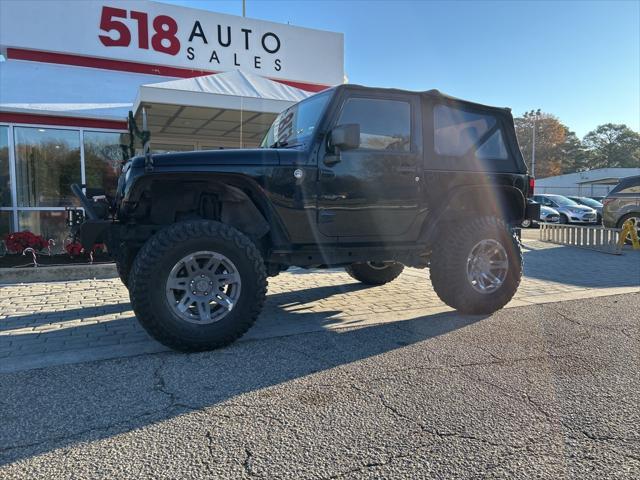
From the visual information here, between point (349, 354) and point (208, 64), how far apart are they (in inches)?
455

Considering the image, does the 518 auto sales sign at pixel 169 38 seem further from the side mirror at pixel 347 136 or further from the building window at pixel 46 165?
the side mirror at pixel 347 136

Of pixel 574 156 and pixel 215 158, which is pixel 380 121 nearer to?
pixel 215 158

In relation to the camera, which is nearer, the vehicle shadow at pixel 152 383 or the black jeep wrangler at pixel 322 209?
the vehicle shadow at pixel 152 383

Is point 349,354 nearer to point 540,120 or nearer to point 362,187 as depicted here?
point 362,187

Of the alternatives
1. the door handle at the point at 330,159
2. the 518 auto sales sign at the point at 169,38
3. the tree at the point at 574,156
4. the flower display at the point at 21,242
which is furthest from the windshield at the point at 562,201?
the tree at the point at 574,156

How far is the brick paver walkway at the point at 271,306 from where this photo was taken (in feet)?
13.8

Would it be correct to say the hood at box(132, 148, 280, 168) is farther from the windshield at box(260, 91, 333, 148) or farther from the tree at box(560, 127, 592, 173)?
the tree at box(560, 127, 592, 173)

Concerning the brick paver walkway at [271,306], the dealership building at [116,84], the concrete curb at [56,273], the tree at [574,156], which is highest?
the tree at [574,156]

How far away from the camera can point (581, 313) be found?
212 inches

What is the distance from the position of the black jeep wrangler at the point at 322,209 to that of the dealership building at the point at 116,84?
15.5ft

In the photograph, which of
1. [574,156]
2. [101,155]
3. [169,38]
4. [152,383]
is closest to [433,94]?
[152,383]

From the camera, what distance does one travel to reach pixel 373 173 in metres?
4.61

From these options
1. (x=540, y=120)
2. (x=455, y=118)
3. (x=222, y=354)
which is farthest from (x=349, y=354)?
(x=540, y=120)

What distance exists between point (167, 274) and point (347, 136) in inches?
74.2
